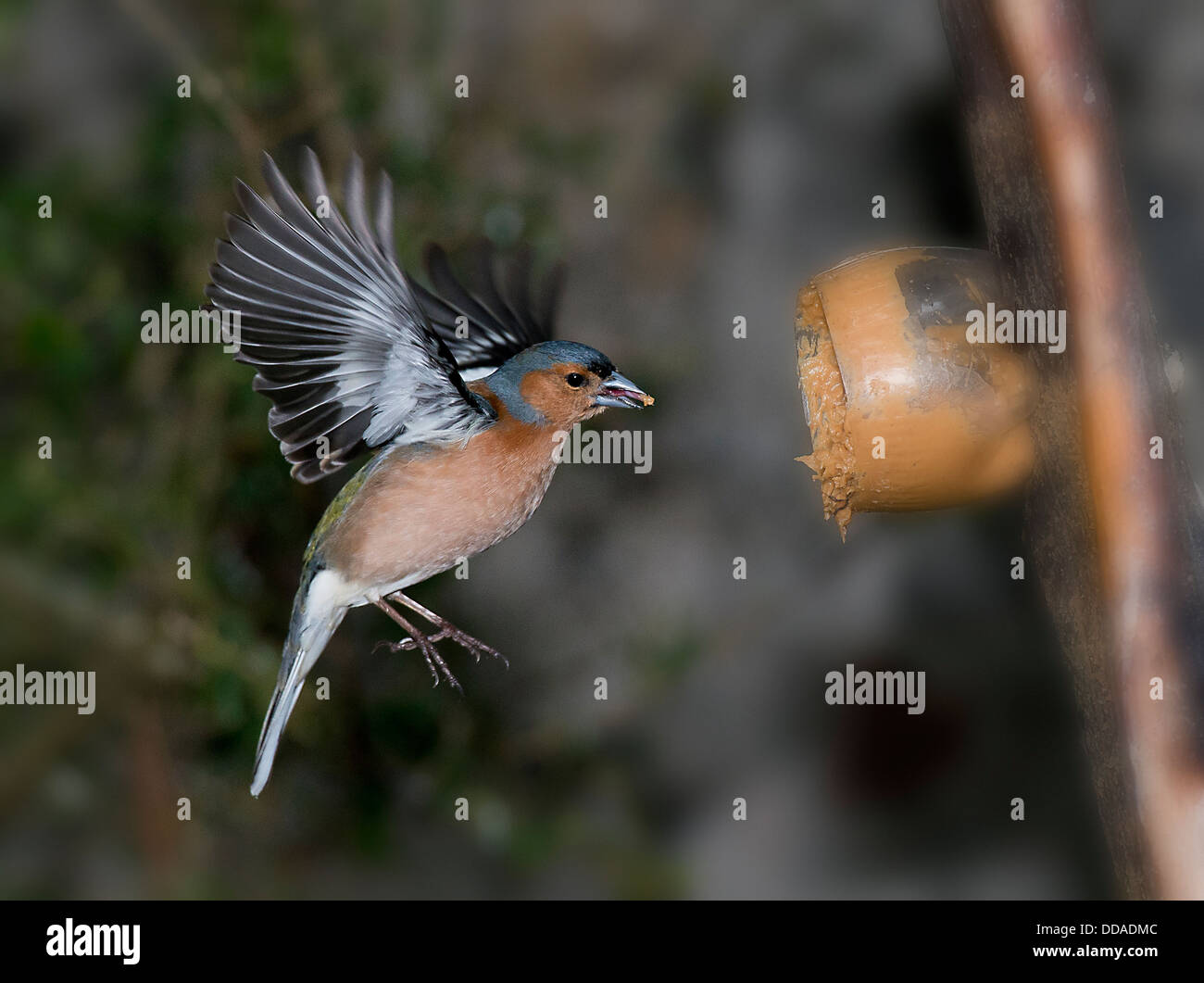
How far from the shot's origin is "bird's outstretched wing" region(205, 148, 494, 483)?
1.76 feet

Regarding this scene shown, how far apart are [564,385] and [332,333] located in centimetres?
12

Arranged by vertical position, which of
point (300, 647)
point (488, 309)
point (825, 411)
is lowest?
point (300, 647)

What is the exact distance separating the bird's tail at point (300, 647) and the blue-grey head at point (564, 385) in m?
0.15


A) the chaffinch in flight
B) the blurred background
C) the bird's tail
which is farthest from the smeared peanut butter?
the blurred background

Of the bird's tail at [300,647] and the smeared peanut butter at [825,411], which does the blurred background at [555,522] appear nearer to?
the bird's tail at [300,647]

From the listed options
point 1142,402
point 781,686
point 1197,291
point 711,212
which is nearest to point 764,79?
point 711,212

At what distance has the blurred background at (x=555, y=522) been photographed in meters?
1.13

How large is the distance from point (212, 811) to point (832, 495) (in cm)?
89

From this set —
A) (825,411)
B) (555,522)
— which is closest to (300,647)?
(825,411)

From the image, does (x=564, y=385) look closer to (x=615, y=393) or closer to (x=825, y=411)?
(x=615, y=393)

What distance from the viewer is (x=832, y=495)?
0.58 m

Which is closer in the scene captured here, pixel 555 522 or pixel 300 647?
pixel 300 647

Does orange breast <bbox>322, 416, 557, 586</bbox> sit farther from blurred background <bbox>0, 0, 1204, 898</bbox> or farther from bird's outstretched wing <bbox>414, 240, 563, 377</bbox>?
blurred background <bbox>0, 0, 1204, 898</bbox>

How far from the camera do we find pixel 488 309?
2.43 feet
